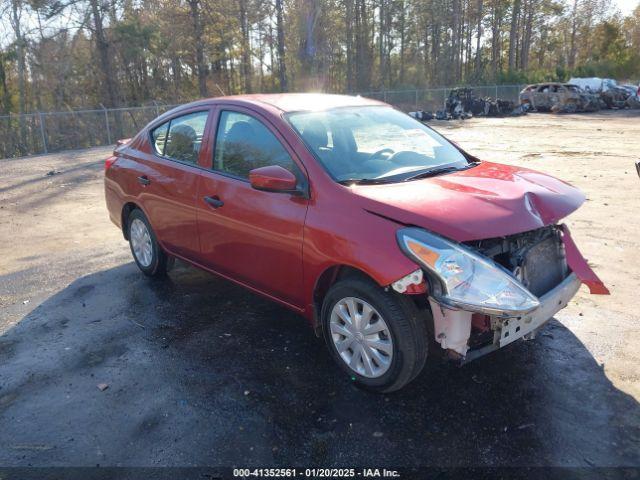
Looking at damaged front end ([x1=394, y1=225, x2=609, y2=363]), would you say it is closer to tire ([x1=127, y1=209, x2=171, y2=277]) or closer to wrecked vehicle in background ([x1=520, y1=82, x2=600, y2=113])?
tire ([x1=127, y1=209, x2=171, y2=277])

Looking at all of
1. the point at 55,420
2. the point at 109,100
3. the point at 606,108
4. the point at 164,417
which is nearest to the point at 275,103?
the point at 164,417

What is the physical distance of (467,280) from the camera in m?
2.83

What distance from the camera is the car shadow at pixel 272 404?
281cm

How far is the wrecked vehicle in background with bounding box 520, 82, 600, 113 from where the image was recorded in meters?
31.1

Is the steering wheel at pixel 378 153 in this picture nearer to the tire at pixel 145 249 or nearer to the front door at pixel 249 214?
the front door at pixel 249 214

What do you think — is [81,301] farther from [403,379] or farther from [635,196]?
[635,196]

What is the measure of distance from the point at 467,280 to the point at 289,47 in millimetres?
41911

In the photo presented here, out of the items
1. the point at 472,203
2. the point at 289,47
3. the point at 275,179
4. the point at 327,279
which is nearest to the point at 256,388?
the point at 327,279

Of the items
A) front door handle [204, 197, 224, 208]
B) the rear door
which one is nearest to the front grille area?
front door handle [204, 197, 224, 208]

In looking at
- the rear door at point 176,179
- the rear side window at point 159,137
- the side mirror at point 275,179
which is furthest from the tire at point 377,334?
the rear side window at point 159,137

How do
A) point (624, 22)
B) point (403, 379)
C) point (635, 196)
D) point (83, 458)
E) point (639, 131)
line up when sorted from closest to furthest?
point (83, 458) → point (403, 379) → point (635, 196) → point (639, 131) → point (624, 22)

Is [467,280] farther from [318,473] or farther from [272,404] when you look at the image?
[272,404]

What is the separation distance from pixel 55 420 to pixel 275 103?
2.65 m

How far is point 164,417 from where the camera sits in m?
3.16
